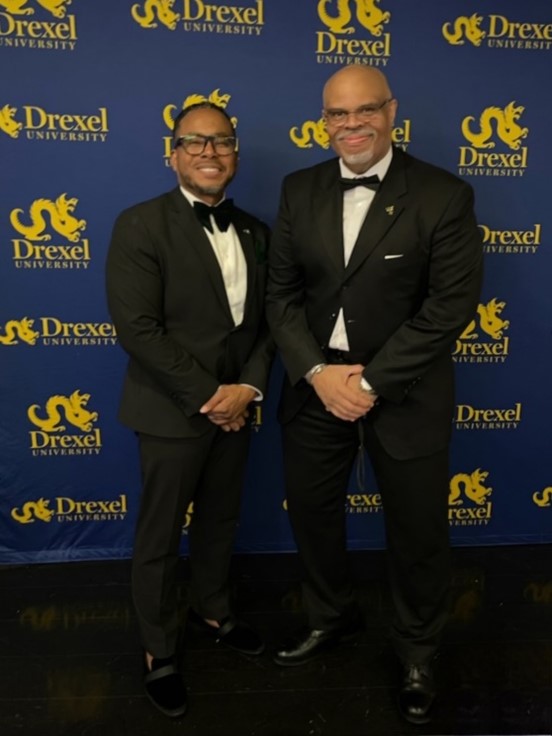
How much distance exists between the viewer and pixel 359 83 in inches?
73.5

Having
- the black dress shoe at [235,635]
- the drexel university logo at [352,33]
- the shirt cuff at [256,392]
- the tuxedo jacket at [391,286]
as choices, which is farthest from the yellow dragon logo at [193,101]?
the black dress shoe at [235,635]

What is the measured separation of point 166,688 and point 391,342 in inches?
53.6

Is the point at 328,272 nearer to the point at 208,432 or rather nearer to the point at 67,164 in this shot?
the point at 208,432

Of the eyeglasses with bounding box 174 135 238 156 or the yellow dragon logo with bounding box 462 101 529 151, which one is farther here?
the yellow dragon logo with bounding box 462 101 529 151

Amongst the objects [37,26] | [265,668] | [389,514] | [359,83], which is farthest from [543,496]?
[37,26]

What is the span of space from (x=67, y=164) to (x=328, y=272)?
130cm

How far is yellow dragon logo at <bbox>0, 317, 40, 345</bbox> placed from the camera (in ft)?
9.09

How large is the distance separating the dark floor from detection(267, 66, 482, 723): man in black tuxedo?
0.63ft

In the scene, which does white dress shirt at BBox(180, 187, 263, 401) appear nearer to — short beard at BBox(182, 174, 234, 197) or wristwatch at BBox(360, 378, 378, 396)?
short beard at BBox(182, 174, 234, 197)

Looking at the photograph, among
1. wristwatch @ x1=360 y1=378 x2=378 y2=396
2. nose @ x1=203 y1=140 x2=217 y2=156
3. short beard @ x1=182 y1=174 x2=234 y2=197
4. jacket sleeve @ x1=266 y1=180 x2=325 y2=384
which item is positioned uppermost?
nose @ x1=203 y1=140 x2=217 y2=156

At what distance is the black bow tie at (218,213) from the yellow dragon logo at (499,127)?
121cm

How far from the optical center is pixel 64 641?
2.47 m

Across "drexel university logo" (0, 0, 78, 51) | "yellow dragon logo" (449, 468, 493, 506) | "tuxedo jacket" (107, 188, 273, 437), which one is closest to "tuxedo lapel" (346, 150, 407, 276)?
"tuxedo jacket" (107, 188, 273, 437)

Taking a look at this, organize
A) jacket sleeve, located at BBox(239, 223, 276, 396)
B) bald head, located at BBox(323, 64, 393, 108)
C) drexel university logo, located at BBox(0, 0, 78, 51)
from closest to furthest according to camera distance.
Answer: bald head, located at BBox(323, 64, 393, 108) → jacket sleeve, located at BBox(239, 223, 276, 396) → drexel university logo, located at BBox(0, 0, 78, 51)
